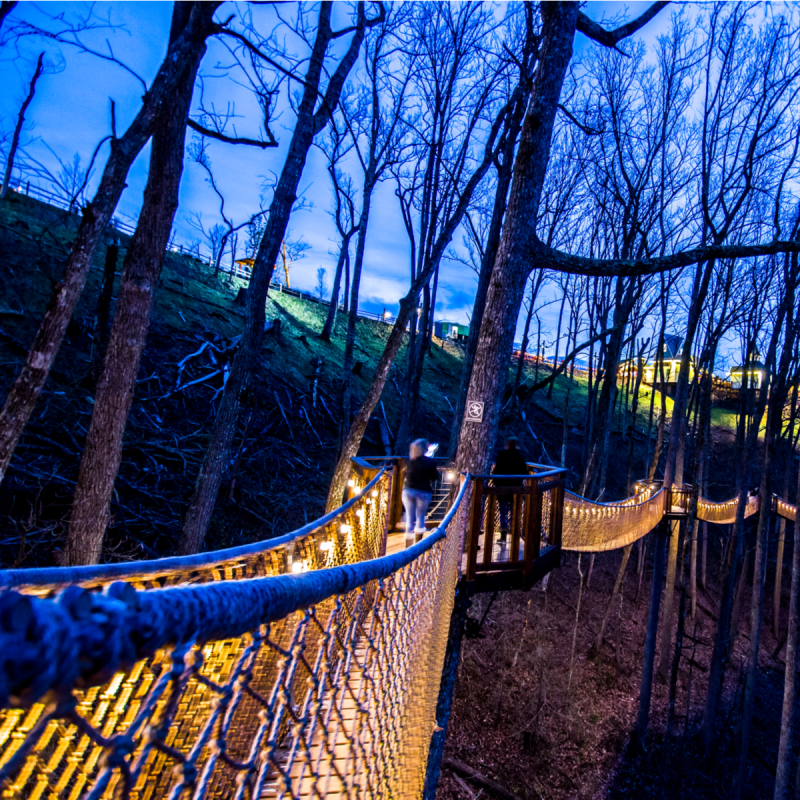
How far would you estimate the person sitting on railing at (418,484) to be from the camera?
15.0 feet

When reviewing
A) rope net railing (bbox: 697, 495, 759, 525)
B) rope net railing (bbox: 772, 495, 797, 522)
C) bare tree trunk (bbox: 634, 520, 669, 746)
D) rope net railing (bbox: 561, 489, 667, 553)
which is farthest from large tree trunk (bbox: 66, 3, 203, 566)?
rope net railing (bbox: 772, 495, 797, 522)

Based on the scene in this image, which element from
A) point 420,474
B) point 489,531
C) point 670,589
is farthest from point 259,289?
point 670,589

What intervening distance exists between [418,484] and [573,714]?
686 cm

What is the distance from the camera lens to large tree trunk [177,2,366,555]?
5.40 metres

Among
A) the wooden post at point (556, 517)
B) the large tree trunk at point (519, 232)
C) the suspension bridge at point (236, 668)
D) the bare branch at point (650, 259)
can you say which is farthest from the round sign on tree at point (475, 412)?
the bare branch at point (650, 259)

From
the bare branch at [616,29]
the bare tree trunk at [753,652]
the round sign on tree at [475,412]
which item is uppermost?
the bare branch at [616,29]

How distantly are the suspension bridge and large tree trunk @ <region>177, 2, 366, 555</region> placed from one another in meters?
2.46

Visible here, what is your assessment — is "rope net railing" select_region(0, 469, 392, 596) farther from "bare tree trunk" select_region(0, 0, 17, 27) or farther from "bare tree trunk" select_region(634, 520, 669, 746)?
"bare tree trunk" select_region(0, 0, 17, 27)

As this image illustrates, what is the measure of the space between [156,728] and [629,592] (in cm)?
1490

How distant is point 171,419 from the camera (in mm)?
8836

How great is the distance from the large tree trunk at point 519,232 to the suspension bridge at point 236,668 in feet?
2.04

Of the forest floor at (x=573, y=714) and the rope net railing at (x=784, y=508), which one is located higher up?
the rope net railing at (x=784, y=508)

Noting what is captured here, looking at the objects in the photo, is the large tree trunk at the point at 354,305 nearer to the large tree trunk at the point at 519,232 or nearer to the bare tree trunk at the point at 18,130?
the large tree trunk at the point at 519,232

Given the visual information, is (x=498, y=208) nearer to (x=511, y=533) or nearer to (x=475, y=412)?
(x=475, y=412)
